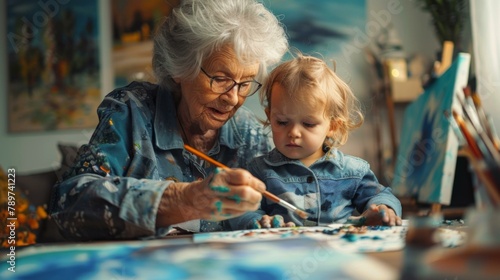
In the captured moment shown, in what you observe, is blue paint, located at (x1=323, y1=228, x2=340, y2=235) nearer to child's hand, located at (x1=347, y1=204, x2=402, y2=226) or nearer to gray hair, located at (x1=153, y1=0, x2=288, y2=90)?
child's hand, located at (x1=347, y1=204, x2=402, y2=226)

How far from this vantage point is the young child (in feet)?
3.58

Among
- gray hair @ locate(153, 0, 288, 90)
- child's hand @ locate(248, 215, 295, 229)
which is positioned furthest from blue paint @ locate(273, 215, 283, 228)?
gray hair @ locate(153, 0, 288, 90)

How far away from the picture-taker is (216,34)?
3.60 feet

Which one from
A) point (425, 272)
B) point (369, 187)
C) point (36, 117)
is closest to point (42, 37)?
point (36, 117)

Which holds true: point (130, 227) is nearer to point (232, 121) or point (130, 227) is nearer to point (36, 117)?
point (232, 121)

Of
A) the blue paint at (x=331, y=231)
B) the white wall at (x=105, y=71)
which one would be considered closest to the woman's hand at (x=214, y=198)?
the blue paint at (x=331, y=231)

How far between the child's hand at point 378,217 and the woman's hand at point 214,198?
10.2 inches

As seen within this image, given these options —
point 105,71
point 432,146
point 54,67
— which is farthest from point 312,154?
point 54,67

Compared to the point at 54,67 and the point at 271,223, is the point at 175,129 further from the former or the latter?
the point at 54,67

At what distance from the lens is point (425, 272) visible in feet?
1.22

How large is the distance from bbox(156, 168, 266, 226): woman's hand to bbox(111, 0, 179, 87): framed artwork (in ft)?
8.21

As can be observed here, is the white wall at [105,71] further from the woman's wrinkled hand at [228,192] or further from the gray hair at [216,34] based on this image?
the woman's wrinkled hand at [228,192]

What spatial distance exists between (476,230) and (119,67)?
308cm

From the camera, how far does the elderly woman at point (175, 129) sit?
0.82 metres
